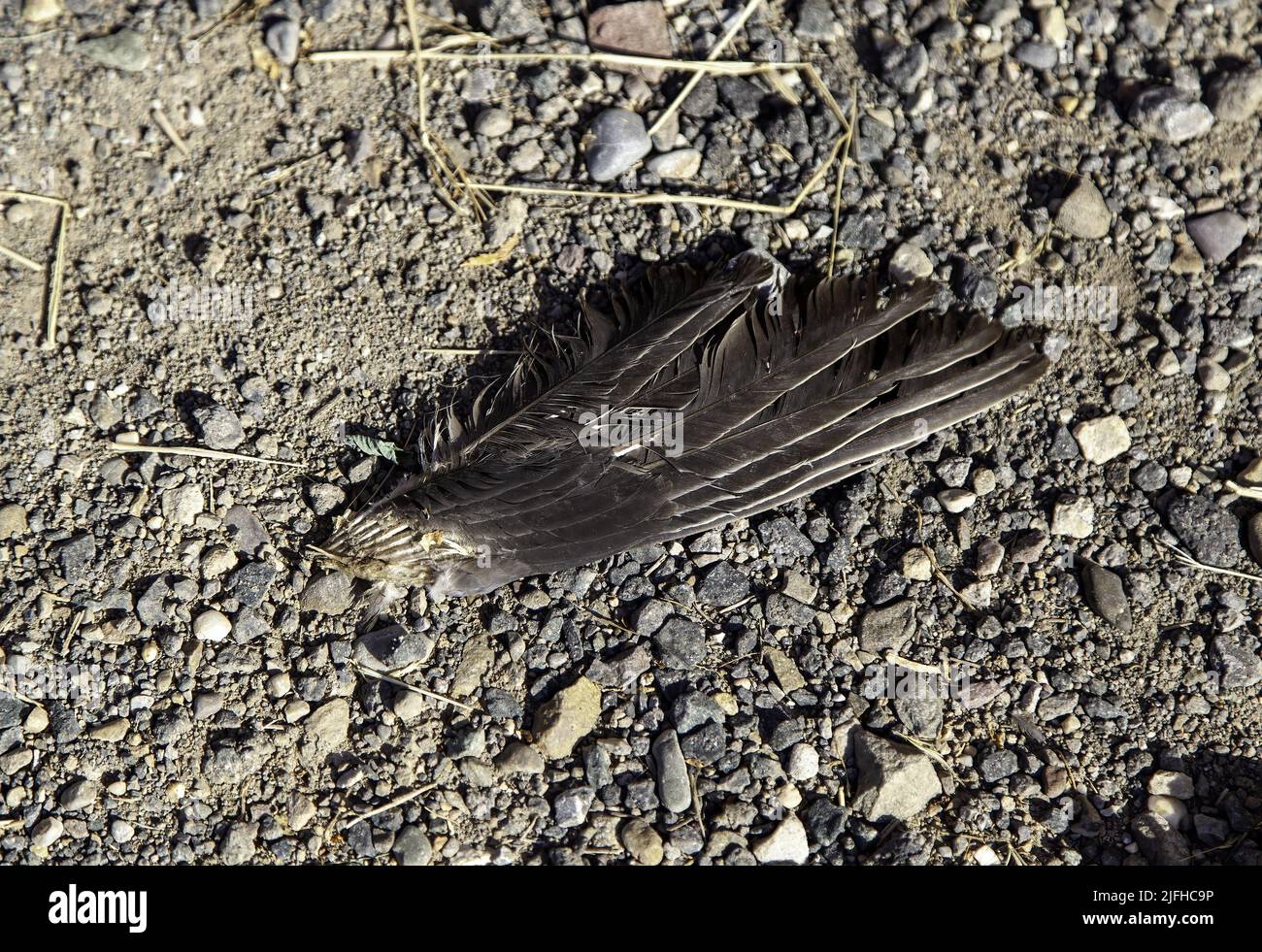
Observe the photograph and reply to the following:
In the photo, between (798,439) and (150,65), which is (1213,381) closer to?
(798,439)

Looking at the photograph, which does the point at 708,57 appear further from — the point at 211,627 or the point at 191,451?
the point at 211,627

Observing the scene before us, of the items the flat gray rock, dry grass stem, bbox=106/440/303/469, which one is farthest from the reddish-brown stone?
dry grass stem, bbox=106/440/303/469

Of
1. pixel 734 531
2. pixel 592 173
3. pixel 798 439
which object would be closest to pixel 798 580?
pixel 734 531

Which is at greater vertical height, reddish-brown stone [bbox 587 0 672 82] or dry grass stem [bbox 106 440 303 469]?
reddish-brown stone [bbox 587 0 672 82]

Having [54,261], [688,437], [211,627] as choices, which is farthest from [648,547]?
[54,261]

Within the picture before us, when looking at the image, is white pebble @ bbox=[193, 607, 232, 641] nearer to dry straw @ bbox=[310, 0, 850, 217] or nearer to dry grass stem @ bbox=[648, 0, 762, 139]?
dry straw @ bbox=[310, 0, 850, 217]

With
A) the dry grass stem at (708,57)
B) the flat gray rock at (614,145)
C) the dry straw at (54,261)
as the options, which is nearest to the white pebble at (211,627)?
the dry straw at (54,261)

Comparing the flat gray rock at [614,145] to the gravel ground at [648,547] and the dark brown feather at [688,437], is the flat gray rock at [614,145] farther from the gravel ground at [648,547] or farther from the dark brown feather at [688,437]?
the dark brown feather at [688,437]

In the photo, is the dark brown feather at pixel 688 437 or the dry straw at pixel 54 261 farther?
the dry straw at pixel 54 261
